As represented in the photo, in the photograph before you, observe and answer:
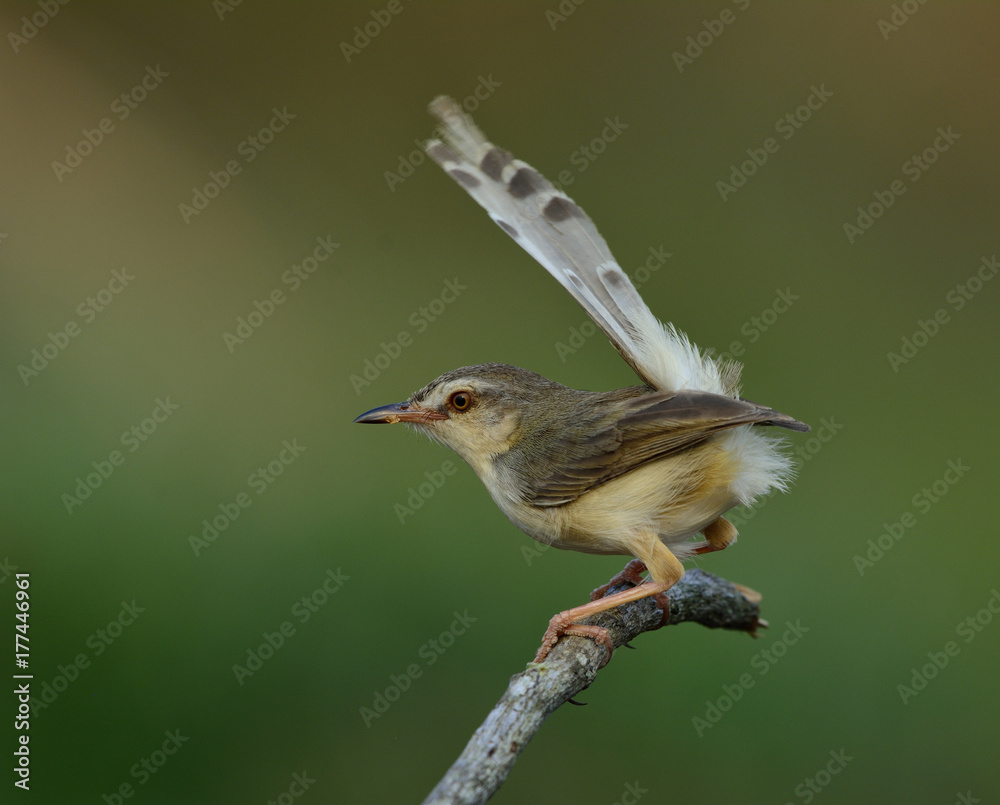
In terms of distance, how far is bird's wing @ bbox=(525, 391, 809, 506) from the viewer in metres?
3.88

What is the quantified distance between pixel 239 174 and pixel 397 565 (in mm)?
5532

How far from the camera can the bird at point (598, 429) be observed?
3961 mm

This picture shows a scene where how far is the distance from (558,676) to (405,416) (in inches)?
58.9

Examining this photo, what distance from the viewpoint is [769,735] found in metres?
5.51

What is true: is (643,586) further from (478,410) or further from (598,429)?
(478,410)

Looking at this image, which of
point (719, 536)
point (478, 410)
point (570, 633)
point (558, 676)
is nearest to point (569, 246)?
point (478, 410)

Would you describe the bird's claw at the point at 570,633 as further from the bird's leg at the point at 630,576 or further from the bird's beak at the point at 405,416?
the bird's beak at the point at 405,416

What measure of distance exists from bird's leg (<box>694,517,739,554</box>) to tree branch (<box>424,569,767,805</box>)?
0.23m

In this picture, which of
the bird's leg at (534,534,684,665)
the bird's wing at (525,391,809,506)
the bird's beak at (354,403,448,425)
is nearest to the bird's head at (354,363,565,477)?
the bird's beak at (354,403,448,425)

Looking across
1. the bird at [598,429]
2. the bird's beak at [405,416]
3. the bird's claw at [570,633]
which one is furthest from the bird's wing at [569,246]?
the bird's claw at [570,633]

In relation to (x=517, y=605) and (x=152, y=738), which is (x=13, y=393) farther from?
(x=517, y=605)

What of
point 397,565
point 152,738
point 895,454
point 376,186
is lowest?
point 152,738

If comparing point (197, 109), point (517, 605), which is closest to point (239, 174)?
point (197, 109)

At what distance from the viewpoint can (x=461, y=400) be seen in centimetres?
437
